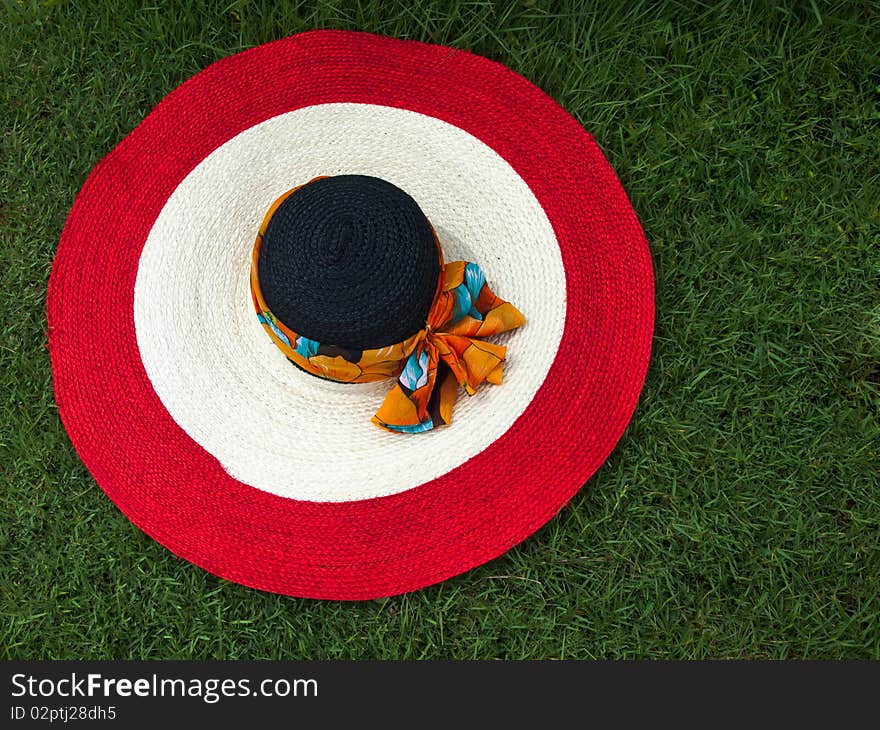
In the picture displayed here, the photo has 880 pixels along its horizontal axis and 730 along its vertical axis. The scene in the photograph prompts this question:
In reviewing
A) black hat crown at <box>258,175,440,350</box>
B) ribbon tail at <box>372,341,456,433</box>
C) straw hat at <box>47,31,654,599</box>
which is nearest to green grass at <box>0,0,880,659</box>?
straw hat at <box>47,31,654,599</box>

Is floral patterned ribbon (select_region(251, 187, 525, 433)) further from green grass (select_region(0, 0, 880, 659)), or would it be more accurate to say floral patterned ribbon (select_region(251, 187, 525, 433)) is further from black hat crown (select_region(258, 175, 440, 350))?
green grass (select_region(0, 0, 880, 659))

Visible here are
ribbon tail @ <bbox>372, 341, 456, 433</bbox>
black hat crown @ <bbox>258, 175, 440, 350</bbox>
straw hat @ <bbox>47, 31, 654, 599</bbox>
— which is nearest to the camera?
black hat crown @ <bbox>258, 175, 440, 350</bbox>

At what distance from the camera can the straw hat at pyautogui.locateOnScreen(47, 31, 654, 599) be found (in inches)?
50.7

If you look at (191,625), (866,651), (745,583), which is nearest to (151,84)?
(191,625)

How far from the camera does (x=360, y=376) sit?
1194 mm

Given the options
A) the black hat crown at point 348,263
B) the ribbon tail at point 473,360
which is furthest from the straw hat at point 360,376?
the black hat crown at point 348,263

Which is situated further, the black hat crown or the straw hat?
the straw hat

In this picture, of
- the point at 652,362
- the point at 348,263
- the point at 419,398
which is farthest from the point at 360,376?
the point at 652,362

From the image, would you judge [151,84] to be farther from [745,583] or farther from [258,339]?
[745,583]

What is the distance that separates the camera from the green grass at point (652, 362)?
134cm

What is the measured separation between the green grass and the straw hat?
0.07 metres

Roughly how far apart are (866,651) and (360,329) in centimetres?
102

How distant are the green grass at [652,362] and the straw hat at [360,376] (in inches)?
2.9

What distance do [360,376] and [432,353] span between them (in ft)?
0.38
